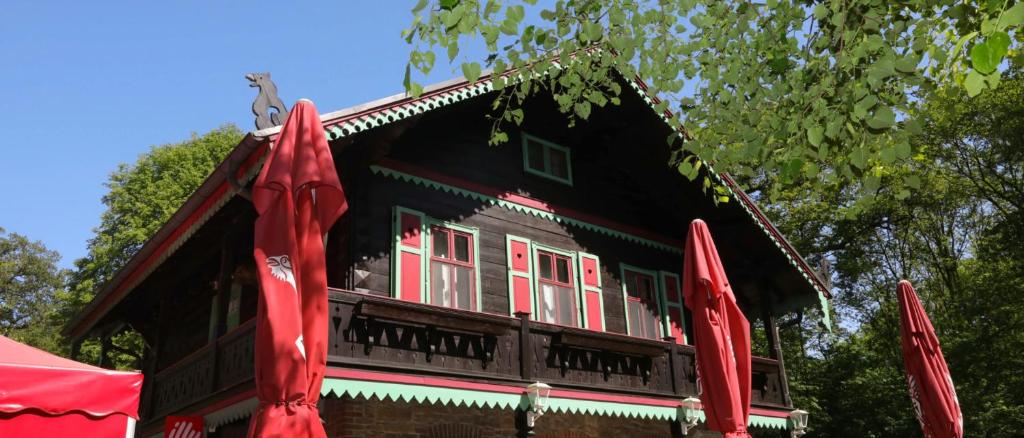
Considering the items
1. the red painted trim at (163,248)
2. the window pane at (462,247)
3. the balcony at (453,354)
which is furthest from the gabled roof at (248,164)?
the window pane at (462,247)

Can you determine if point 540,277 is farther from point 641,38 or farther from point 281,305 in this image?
point 281,305

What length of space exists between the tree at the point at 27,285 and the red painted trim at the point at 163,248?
26876mm

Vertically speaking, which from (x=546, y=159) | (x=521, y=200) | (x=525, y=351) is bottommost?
(x=525, y=351)

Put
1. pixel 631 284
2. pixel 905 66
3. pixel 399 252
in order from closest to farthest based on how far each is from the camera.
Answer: pixel 905 66 < pixel 399 252 < pixel 631 284

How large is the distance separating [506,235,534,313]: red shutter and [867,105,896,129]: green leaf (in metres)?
6.61

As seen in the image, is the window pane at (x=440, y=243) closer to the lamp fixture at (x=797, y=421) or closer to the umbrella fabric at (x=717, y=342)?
the umbrella fabric at (x=717, y=342)

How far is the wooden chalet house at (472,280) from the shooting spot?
8.77 metres

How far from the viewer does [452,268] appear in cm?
1059

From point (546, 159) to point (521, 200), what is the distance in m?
1.27

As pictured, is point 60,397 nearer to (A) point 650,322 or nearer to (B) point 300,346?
(B) point 300,346

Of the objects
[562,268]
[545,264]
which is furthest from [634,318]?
[545,264]

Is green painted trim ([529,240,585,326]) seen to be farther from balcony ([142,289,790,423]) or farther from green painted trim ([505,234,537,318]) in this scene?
balcony ([142,289,790,423])

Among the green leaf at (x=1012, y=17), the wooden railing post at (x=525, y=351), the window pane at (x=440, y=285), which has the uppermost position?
the window pane at (x=440, y=285)

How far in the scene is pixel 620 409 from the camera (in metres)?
10.4
